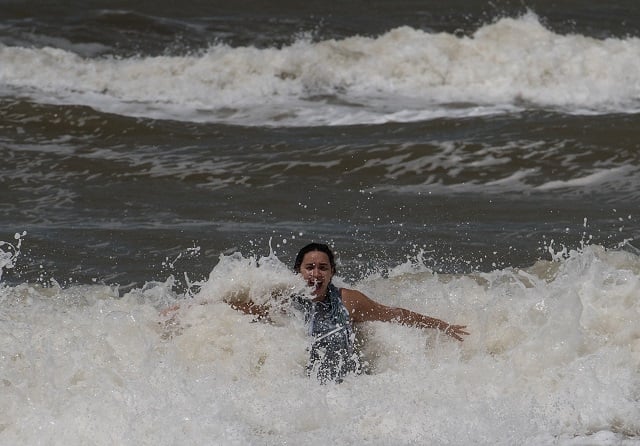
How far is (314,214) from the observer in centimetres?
1138

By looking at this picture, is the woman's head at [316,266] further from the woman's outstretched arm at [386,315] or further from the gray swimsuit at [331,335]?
the woman's outstretched arm at [386,315]

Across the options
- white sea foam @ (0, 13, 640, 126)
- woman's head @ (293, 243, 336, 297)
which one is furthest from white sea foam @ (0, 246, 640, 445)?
white sea foam @ (0, 13, 640, 126)

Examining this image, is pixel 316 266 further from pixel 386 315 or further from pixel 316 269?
pixel 386 315

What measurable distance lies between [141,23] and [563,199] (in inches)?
447

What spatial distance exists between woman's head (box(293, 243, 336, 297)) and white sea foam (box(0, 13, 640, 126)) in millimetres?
8620

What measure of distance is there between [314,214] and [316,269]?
13.3 ft

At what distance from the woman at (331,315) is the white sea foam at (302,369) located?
0.08 meters

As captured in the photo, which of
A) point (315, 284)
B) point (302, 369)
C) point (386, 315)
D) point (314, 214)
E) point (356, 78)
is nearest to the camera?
point (302, 369)

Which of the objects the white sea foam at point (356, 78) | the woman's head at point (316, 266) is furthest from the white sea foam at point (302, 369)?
the white sea foam at point (356, 78)

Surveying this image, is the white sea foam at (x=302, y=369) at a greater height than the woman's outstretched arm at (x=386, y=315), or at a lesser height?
lesser

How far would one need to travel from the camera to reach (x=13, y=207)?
11703mm

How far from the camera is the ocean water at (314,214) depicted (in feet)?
22.4

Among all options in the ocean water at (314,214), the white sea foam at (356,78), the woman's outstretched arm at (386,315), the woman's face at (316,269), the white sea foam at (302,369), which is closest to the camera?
the white sea foam at (302,369)

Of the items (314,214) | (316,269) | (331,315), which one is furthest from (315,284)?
(314,214)
